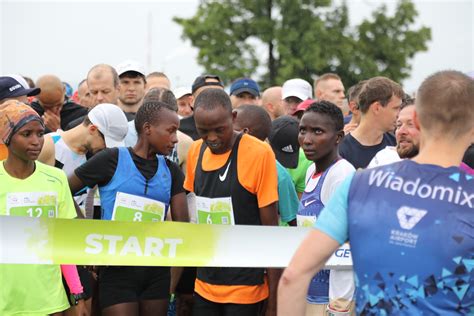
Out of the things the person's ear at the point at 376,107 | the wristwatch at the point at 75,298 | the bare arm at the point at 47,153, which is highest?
the person's ear at the point at 376,107

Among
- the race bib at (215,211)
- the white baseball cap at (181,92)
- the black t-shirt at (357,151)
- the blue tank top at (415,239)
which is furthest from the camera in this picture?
the white baseball cap at (181,92)

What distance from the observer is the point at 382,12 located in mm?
37312

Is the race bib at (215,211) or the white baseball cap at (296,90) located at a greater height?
the white baseball cap at (296,90)

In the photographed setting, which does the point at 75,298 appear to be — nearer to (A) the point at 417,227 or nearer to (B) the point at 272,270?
(B) the point at 272,270

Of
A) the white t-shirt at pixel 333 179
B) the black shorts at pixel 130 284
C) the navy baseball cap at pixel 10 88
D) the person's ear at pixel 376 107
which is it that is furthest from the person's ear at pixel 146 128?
the person's ear at pixel 376 107

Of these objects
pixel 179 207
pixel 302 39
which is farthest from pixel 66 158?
pixel 302 39

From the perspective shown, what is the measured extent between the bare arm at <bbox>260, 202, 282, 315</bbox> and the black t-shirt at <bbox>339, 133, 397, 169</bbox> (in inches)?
63.1

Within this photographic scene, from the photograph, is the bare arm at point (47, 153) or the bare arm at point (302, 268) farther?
the bare arm at point (47, 153)

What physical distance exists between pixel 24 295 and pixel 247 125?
258 cm

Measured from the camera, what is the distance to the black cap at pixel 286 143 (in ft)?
23.3

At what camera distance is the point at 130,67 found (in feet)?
27.5

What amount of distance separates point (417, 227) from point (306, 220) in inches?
91.8

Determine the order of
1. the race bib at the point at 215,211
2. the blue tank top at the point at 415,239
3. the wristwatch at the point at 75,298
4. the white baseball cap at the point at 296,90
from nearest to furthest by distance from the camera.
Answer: the blue tank top at the point at 415,239
the wristwatch at the point at 75,298
the race bib at the point at 215,211
the white baseball cap at the point at 296,90

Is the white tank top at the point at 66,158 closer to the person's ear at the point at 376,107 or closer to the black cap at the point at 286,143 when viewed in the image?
the black cap at the point at 286,143
